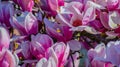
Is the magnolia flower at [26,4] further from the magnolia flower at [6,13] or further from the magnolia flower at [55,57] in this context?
the magnolia flower at [55,57]

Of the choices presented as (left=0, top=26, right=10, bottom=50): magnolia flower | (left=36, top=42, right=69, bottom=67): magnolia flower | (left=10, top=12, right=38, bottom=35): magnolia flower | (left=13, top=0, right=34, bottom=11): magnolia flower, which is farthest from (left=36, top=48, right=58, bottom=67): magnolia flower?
(left=13, top=0, right=34, bottom=11): magnolia flower

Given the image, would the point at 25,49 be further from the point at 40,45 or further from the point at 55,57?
the point at 55,57

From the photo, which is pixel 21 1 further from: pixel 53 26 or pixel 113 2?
pixel 113 2

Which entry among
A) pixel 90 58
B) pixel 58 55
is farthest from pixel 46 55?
pixel 90 58

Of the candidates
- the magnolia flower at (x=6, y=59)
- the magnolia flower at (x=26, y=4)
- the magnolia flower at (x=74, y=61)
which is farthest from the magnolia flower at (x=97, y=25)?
the magnolia flower at (x=6, y=59)

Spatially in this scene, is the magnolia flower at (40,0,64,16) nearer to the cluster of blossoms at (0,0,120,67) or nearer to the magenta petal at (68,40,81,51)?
the cluster of blossoms at (0,0,120,67)
